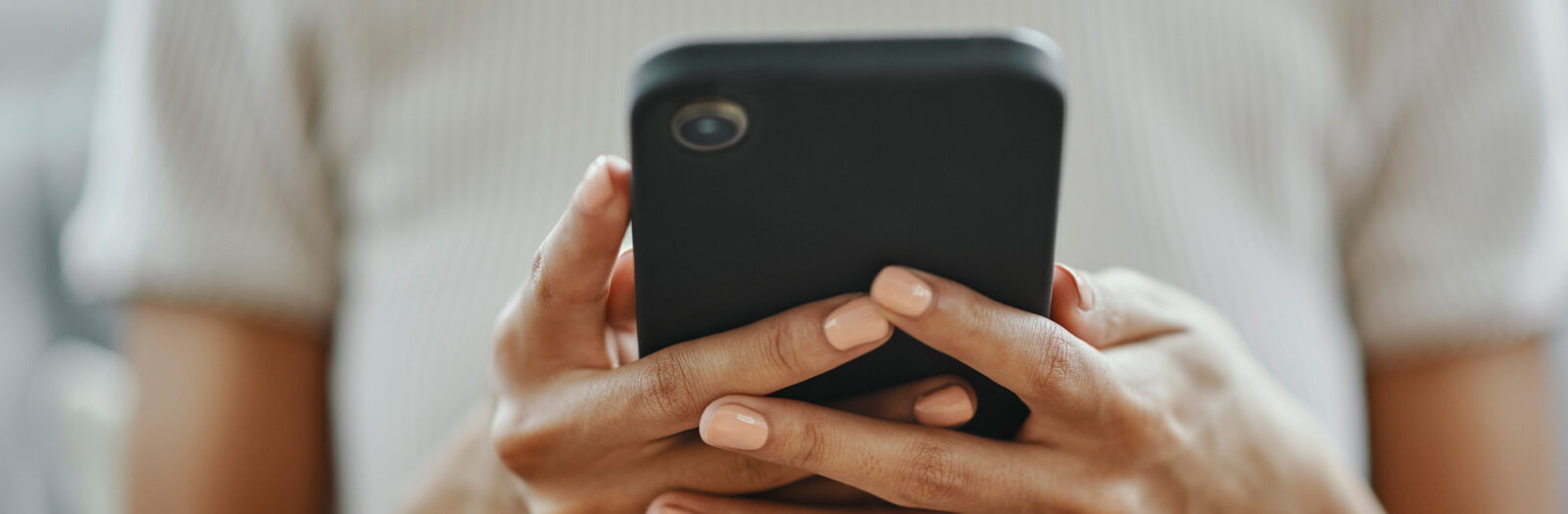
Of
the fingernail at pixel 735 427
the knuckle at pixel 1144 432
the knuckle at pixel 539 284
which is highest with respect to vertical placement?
the knuckle at pixel 539 284

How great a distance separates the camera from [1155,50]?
463 mm

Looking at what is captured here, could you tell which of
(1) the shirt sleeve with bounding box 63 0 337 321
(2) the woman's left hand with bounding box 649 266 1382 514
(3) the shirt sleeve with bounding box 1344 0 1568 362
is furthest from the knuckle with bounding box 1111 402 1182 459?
(1) the shirt sleeve with bounding box 63 0 337 321

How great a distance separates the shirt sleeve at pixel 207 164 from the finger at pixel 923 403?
339 mm

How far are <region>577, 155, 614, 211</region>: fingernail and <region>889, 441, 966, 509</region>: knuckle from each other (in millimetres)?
109

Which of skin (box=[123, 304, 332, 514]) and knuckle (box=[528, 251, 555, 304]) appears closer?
knuckle (box=[528, 251, 555, 304])

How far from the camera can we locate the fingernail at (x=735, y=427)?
0.81 feet

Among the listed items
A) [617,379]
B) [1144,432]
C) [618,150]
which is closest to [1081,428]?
[1144,432]

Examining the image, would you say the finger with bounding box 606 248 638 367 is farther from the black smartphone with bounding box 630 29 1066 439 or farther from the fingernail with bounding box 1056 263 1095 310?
the fingernail with bounding box 1056 263 1095 310

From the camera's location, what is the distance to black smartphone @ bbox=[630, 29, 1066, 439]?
21 cm

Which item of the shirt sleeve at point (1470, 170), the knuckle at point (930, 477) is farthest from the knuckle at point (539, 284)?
the shirt sleeve at point (1470, 170)

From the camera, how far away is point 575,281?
0.25 metres

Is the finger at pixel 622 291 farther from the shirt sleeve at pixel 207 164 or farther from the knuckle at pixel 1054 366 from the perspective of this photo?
the shirt sleeve at pixel 207 164

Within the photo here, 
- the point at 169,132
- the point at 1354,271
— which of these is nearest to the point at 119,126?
the point at 169,132

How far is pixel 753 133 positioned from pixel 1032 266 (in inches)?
3.3
